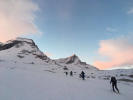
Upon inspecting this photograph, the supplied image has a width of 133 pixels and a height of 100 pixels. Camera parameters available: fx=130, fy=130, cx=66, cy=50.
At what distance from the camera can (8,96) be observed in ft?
31.5

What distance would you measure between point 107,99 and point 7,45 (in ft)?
521

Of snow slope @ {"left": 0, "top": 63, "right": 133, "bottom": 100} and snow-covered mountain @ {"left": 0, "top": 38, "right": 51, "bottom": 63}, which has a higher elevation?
snow-covered mountain @ {"left": 0, "top": 38, "right": 51, "bottom": 63}

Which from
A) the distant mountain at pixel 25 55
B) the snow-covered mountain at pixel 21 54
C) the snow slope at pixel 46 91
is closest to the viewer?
the snow slope at pixel 46 91

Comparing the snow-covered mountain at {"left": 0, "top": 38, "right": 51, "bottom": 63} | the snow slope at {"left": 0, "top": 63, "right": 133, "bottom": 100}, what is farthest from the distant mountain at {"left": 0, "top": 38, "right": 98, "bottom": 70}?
the snow slope at {"left": 0, "top": 63, "right": 133, "bottom": 100}

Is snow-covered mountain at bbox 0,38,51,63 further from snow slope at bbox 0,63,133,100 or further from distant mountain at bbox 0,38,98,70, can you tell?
snow slope at bbox 0,63,133,100

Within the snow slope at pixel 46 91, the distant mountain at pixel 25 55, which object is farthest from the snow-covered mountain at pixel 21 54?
the snow slope at pixel 46 91

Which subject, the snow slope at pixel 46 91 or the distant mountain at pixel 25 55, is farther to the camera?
the distant mountain at pixel 25 55

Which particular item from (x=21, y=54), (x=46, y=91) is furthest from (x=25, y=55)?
(x=46, y=91)

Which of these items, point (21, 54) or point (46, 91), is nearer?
point (46, 91)

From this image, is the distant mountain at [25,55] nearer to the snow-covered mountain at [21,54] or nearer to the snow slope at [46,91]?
the snow-covered mountain at [21,54]

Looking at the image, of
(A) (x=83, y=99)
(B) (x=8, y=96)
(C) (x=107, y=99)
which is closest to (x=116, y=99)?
(C) (x=107, y=99)

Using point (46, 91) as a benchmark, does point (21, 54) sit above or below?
above

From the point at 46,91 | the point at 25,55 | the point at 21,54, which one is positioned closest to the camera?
the point at 46,91

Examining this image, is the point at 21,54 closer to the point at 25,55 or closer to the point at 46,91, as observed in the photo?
the point at 25,55
